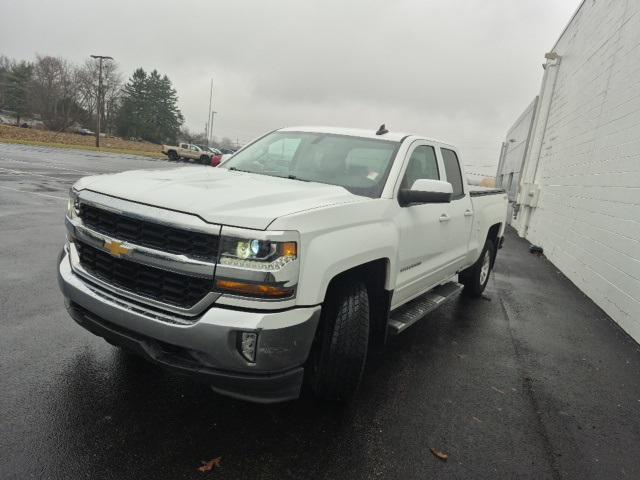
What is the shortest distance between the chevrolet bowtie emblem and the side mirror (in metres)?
1.93

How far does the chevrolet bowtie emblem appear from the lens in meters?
2.58

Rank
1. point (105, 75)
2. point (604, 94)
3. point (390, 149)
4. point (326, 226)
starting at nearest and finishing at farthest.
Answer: point (326, 226)
point (390, 149)
point (604, 94)
point (105, 75)

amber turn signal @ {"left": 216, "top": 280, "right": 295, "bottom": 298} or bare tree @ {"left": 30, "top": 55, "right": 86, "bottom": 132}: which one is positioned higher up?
bare tree @ {"left": 30, "top": 55, "right": 86, "bottom": 132}

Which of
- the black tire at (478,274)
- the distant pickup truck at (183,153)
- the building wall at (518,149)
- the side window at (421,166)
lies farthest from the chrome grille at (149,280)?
the distant pickup truck at (183,153)

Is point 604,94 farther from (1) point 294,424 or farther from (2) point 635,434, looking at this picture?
(1) point 294,424

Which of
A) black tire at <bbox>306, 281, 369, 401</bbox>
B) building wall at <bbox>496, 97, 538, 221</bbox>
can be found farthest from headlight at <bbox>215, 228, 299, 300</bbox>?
building wall at <bbox>496, 97, 538, 221</bbox>

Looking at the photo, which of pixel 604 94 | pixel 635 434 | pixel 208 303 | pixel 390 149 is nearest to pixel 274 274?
pixel 208 303

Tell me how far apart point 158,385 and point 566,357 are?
12.8ft

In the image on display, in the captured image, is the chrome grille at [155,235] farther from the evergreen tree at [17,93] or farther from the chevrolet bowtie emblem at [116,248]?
the evergreen tree at [17,93]

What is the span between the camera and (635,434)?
3371 millimetres

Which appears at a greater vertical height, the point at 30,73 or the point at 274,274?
the point at 30,73

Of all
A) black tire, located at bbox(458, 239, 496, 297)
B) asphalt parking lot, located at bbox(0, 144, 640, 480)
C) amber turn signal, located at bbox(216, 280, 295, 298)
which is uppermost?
amber turn signal, located at bbox(216, 280, 295, 298)

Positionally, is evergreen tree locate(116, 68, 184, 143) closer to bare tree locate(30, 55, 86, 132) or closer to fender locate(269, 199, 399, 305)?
→ bare tree locate(30, 55, 86, 132)

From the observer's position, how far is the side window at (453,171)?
4.80 metres
